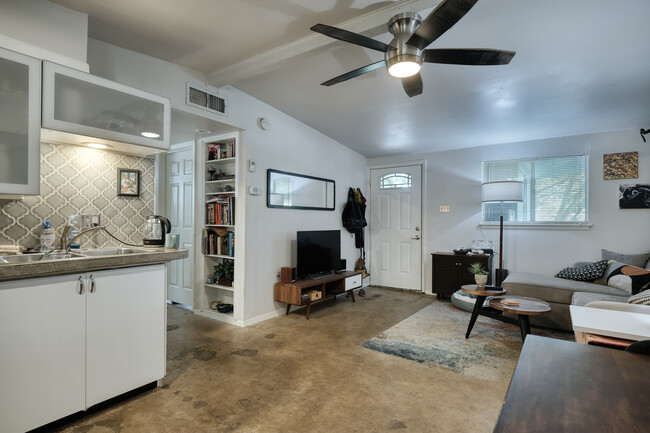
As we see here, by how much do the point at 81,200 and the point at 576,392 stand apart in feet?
9.71

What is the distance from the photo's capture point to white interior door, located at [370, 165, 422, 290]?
554 centimetres

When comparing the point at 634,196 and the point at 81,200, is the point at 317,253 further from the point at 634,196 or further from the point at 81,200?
the point at 634,196

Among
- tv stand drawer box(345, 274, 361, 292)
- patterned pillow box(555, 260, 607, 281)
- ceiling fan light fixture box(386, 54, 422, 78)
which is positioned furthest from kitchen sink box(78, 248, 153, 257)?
patterned pillow box(555, 260, 607, 281)

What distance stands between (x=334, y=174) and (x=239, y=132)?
184 centimetres

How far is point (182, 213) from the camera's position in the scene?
4.46 metres

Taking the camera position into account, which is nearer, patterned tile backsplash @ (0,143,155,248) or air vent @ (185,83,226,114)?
patterned tile backsplash @ (0,143,155,248)

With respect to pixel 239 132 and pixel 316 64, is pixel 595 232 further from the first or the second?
pixel 239 132

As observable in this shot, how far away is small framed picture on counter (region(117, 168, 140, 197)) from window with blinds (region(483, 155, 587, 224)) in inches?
182

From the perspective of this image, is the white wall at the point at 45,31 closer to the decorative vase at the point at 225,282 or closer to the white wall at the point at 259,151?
the white wall at the point at 259,151

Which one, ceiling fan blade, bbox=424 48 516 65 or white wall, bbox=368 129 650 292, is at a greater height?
ceiling fan blade, bbox=424 48 516 65

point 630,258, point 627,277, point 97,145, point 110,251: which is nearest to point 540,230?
point 630,258

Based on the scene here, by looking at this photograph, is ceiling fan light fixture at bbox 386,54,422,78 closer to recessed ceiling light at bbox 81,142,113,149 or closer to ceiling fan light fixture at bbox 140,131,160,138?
ceiling fan light fixture at bbox 140,131,160,138

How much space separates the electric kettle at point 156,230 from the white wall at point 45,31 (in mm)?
1116

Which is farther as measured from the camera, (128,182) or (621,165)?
(621,165)
